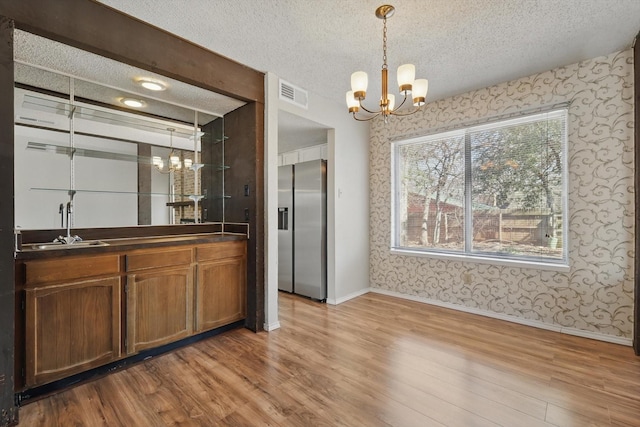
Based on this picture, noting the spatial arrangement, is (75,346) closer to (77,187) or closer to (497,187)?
(77,187)

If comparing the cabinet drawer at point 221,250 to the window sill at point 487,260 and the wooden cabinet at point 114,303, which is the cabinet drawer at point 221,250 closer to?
the wooden cabinet at point 114,303

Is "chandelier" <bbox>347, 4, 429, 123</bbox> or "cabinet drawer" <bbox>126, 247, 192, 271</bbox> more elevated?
"chandelier" <bbox>347, 4, 429, 123</bbox>

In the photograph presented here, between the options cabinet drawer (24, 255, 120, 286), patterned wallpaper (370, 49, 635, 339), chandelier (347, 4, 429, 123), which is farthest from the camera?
patterned wallpaper (370, 49, 635, 339)

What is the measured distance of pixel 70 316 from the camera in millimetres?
1890

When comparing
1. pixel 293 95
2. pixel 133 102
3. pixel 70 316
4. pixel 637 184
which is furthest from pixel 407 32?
pixel 70 316

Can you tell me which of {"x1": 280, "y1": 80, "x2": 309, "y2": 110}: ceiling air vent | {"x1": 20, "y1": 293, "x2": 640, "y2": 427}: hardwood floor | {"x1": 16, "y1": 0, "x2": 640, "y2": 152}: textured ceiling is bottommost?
{"x1": 20, "y1": 293, "x2": 640, "y2": 427}: hardwood floor

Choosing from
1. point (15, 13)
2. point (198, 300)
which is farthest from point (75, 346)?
point (15, 13)

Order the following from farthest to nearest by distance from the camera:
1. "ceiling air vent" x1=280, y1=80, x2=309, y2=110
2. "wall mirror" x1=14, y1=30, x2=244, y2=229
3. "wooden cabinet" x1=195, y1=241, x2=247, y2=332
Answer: "ceiling air vent" x1=280, y1=80, x2=309, y2=110 → "wooden cabinet" x1=195, y1=241, x2=247, y2=332 → "wall mirror" x1=14, y1=30, x2=244, y2=229

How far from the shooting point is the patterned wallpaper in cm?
251

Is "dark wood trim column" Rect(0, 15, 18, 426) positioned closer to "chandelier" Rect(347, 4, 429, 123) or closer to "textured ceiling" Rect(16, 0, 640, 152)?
"textured ceiling" Rect(16, 0, 640, 152)

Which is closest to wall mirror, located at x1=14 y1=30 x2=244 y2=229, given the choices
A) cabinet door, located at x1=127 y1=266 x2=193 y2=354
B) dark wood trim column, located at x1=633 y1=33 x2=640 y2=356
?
cabinet door, located at x1=127 y1=266 x2=193 y2=354

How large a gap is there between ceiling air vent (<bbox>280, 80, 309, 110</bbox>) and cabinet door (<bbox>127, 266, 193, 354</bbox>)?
2.04 metres

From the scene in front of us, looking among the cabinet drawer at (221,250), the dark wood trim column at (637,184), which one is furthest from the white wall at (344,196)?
the dark wood trim column at (637,184)

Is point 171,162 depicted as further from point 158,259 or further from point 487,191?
point 487,191
